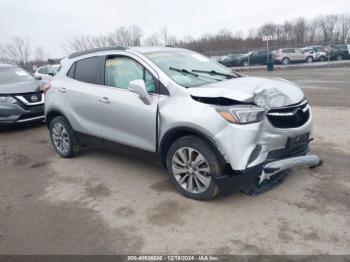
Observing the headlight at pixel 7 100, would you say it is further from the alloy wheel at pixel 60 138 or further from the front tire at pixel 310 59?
the front tire at pixel 310 59

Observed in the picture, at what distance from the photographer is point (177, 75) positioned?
159 inches

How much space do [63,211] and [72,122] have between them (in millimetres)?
1873

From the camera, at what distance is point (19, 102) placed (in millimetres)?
7789

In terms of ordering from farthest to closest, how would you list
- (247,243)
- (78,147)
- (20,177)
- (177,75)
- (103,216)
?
(78,147) → (20,177) → (177,75) → (103,216) → (247,243)

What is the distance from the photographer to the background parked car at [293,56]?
31.0 meters

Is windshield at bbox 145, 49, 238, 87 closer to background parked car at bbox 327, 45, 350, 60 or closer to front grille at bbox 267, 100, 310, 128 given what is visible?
front grille at bbox 267, 100, 310, 128

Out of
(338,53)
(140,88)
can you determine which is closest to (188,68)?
(140,88)

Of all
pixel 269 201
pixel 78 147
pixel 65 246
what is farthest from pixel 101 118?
pixel 269 201

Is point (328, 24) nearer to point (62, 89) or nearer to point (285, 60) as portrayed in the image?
point (285, 60)

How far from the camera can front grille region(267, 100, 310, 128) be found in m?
3.47

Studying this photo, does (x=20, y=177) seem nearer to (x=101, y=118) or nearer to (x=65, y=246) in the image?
(x=101, y=118)

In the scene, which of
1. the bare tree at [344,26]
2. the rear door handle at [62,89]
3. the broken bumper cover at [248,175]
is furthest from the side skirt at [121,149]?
the bare tree at [344,26]

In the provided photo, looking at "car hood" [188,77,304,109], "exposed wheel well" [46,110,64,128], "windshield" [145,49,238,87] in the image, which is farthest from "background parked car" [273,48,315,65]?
"car hood" [188,77,304,109]

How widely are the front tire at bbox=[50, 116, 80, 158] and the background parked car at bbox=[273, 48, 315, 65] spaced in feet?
95.6
